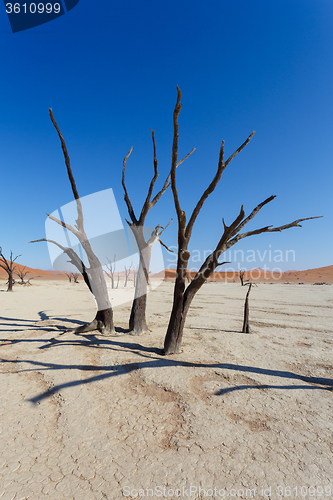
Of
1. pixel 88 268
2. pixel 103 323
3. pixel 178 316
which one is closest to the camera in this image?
pixel 178 316

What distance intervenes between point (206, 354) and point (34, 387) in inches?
114

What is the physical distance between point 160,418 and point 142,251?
13.7ft

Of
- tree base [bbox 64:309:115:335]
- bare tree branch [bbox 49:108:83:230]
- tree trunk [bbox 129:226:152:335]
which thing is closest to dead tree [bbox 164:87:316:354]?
tree trunk [bbox 129:226:152:335]

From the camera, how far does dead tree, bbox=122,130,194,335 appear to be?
620cm

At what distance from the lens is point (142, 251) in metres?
6.47

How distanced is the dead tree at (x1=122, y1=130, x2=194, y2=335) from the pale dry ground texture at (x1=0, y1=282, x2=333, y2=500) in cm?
100

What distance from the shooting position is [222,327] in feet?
22.9

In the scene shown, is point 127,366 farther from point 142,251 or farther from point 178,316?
point 142,251

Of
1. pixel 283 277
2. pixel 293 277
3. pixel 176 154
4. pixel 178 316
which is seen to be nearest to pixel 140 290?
pixel 178 316

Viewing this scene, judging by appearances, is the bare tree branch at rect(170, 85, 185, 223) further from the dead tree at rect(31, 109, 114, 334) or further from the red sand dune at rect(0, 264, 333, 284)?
the red sand dune at rect(0, 264, 333, 284)

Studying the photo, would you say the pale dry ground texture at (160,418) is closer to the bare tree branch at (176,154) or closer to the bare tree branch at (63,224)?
the bare tree branch at (63,224)

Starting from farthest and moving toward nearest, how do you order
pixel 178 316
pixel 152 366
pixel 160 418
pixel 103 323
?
pixel 103 323
pixel 178 316
pixel 152 366
pixel 160 418

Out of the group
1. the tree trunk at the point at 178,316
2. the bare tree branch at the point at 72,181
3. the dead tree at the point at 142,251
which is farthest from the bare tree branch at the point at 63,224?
the tree trunk at the point at 178,316

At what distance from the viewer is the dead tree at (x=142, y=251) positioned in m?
6.20
